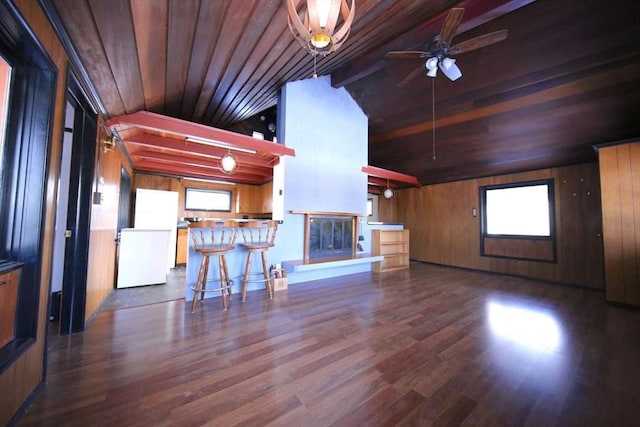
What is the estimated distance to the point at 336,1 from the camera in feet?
4.11

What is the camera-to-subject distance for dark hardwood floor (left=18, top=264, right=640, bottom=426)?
1.24m

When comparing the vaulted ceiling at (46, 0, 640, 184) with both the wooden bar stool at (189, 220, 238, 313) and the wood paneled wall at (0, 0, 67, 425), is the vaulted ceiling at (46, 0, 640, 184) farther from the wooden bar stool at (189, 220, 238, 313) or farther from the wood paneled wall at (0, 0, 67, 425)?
the wooden bar stool at (189, 220, 238, 313)

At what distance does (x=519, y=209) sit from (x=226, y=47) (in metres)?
6.11

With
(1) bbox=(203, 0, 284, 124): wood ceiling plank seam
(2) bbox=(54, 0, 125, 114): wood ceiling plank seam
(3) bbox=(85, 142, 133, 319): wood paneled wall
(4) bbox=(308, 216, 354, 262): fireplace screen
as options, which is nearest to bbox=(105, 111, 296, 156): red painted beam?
(2) bbox=(54, 0, 125, 114): wood ceiling plank seam

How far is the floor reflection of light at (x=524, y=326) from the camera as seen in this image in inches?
82.2

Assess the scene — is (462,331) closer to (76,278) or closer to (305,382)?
(305,382)

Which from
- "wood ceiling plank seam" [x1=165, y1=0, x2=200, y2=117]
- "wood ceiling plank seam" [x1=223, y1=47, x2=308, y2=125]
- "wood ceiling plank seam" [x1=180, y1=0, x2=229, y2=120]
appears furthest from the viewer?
"wood ceiling plank seam" [x1=223, y1=47, x2=308, y2=125]

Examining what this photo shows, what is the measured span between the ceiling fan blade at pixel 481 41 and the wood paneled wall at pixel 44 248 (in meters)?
3.34

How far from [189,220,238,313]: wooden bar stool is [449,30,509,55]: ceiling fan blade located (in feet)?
10.9

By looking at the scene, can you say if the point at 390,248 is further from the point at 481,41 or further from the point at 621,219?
the point at 481,41

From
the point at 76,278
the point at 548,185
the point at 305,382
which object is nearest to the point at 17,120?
the point at 76,278

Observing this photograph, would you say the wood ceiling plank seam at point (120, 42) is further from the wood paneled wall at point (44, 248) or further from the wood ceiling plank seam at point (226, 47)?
the wood ceiling plank seam at point (226, 47)

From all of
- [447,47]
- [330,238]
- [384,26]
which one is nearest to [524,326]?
[330,238]

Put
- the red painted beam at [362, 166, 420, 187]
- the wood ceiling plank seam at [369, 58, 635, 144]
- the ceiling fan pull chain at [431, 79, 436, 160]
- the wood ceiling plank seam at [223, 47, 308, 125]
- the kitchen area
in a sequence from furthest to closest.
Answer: the red painted beam at [362, 166, 420, 187] < the ceiling fan pull chain at [431, 79, 436, 160] < the kitchen area < the wood ceiling plank seam at [223, 47, 308, 125] < the wood ceiling plank seam at [369, 58, 635, 144]
